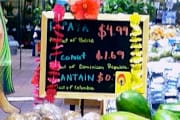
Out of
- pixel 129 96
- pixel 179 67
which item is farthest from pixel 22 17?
pixel 129 96

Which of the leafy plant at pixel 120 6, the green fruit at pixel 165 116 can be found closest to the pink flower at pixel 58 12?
the green fruit at pixel 165 116

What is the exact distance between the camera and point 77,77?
105 inches

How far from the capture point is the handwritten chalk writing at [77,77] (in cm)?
265

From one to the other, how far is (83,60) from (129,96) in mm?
800

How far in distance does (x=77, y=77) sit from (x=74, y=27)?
0.26 metres

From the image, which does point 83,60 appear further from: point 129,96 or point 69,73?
point 129,96

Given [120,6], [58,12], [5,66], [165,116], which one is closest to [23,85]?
[120,6]

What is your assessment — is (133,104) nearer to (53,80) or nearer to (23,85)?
(53,80)

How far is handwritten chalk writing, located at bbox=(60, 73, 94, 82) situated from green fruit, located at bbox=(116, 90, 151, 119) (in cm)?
77

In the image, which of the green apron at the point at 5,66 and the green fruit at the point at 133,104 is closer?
the green fruit at the point at 133,104

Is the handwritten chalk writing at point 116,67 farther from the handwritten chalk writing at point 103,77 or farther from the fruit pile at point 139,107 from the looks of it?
the fruit pile at point 139,107

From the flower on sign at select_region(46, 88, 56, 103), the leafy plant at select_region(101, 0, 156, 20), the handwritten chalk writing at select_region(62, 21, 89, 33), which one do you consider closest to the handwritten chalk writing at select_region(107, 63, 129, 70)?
the handwritten chalk writing at select_region(62, 21, 89, 33)

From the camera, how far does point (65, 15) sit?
2.60 metres

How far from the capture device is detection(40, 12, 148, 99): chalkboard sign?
2621mm
